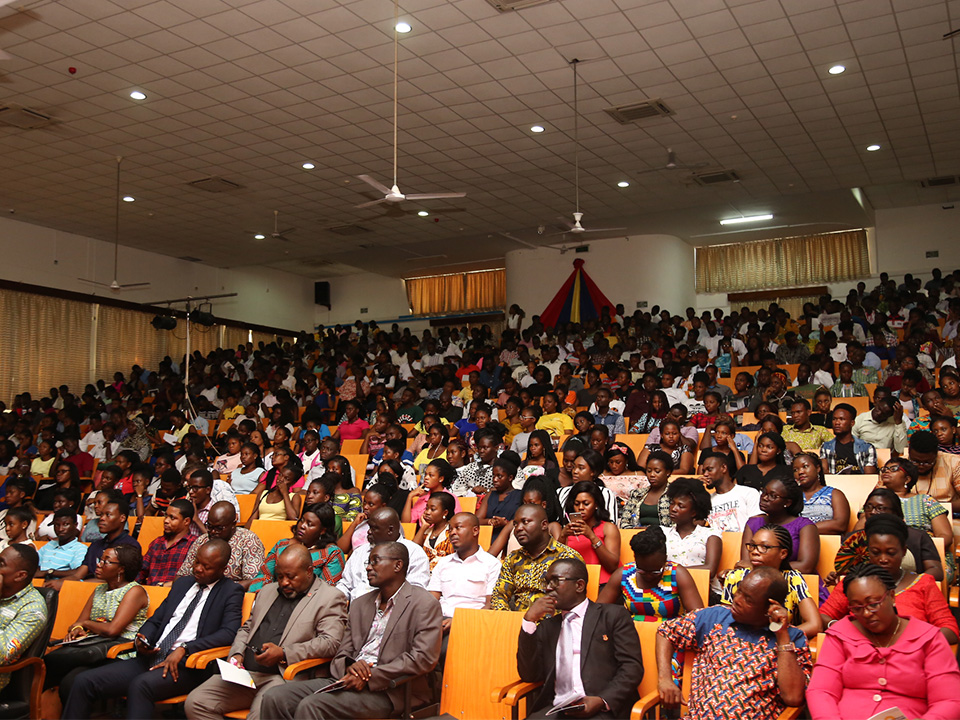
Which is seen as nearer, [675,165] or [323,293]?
[675,165]

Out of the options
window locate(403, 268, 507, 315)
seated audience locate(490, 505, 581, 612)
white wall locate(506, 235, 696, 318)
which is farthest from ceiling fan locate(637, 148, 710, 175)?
seated audience locate(490, 505, 581, 612)

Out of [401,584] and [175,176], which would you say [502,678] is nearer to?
[401,584]

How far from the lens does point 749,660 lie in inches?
118

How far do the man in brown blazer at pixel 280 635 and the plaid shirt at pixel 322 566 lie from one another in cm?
55

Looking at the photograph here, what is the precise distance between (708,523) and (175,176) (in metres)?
8.65

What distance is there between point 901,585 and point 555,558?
1460 millimetres

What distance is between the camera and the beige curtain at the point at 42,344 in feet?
43.2

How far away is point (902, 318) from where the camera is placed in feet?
36.4

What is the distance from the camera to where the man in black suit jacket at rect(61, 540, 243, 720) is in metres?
3.88

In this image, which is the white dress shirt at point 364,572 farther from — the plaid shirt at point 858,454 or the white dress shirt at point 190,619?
the plaid shirt at point 858,454

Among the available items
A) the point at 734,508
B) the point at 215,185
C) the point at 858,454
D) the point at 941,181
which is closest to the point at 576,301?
the point at 941,181

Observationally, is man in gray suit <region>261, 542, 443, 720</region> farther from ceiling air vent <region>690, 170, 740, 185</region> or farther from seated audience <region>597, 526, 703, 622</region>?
ceiling air vent <region>690, 170, 740, 185</region>

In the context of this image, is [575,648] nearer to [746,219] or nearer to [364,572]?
[364,572]

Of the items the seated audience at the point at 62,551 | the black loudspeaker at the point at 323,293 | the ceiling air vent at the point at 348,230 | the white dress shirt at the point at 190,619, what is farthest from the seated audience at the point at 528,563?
the black loudspeaker at the point at 323,293
